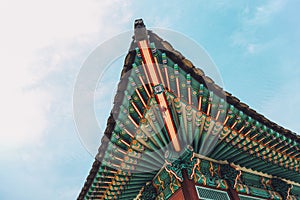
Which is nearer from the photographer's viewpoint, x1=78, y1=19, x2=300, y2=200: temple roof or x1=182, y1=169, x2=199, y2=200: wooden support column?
x1=78, y1=19, x2=300, y2=200: temple roof

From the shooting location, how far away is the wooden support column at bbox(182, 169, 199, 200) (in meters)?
6.10

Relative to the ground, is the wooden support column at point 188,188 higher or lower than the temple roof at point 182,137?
lower

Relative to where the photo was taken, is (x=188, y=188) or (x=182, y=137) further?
(x=182, y=137)

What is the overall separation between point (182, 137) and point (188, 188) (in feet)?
4.02

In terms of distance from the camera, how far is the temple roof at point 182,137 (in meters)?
5.79

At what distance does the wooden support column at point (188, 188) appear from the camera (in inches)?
240

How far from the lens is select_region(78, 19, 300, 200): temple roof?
5.79 metres

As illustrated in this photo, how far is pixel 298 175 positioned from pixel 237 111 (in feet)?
14.2

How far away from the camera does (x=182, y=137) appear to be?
6.41m

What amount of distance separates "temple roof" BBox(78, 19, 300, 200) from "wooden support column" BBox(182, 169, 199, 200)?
2.48 ft

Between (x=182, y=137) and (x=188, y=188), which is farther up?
(x=182, y=137)

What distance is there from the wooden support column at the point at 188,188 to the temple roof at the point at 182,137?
757 millimetres

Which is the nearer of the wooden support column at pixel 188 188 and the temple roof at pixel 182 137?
the temple roof at pixel 182 137

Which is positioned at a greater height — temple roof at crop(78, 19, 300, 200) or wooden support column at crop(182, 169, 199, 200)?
temple roof at crop(78, 19, 300, 200)
